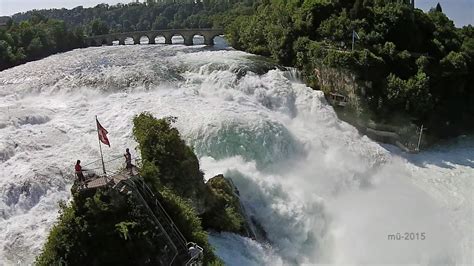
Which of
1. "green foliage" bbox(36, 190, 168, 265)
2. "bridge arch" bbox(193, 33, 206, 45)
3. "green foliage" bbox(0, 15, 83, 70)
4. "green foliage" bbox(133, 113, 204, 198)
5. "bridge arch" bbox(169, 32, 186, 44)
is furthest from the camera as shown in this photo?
"bridge arch" bbox(169, 32, 186, 44)

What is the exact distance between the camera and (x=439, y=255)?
2314cm

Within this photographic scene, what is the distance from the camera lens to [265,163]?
89.5 feet

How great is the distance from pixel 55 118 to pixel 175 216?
17808mm

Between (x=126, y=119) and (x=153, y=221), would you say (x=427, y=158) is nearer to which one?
(x=126, y=119)

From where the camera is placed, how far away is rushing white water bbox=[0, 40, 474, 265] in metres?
20.8

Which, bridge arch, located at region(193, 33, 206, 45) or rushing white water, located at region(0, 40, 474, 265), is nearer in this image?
rushing white water, located at region(0, 40, 474, 265)

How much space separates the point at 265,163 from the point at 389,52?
18.3 meters

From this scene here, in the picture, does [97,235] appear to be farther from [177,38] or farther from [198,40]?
[177,38]

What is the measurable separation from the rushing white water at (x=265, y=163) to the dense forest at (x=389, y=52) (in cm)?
366

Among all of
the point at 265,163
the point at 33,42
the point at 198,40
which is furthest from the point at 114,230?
the point at 198,40

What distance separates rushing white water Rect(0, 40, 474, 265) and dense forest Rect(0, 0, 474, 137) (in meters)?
3.66

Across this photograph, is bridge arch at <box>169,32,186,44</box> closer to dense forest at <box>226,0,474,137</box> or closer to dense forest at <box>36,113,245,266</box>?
dense forest at <box>226,0,474,137</box>

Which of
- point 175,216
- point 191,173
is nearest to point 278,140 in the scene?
point 191,173

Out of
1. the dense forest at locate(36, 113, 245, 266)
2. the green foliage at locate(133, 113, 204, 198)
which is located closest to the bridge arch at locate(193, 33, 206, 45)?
the green foliage at locate(133, 113, 204, 198)
